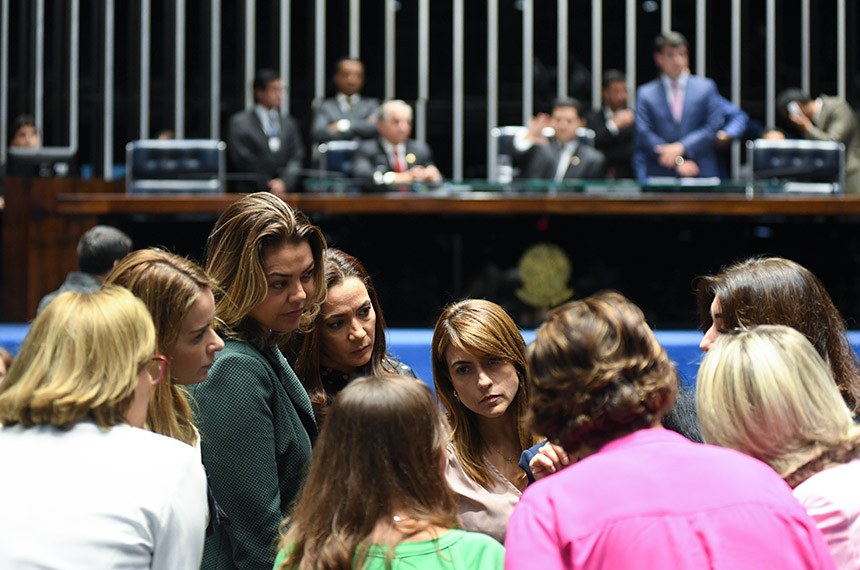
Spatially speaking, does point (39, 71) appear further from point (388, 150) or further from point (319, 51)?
point (388, 150)

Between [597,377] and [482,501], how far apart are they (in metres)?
0.85

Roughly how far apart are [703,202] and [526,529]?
207 inches

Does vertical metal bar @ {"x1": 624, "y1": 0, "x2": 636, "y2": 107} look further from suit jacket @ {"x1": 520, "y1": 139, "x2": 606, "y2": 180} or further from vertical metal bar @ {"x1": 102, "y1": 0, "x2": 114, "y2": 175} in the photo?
vertical metal bar @ {"x1": 102, "y1": 0, "x2": 114, "y2": 175}

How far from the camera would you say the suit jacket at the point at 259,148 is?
8.20 meters

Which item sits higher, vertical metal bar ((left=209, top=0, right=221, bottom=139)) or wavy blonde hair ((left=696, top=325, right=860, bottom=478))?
vertical metal bar ((left=209, top=0, right=221, bottom=139))

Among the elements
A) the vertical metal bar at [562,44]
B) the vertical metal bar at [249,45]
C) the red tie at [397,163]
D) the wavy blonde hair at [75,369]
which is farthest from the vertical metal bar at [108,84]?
the wavy blonde hair at [75,369]

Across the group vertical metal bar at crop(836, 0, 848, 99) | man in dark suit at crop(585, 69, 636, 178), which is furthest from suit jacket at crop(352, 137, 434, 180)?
vertical metal bar at crop(836, 0, 848, 99)

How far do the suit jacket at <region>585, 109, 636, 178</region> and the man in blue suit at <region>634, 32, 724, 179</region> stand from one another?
21.9 inches

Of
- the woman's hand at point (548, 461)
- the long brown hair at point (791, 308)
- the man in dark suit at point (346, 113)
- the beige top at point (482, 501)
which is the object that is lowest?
the beige top at point (482, 501)

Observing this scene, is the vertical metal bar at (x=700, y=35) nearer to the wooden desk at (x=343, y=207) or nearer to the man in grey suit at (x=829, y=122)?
the man in grey suit at (x=829, y=122)

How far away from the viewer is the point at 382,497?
1686mm

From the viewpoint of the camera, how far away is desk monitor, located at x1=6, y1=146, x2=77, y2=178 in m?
7.79

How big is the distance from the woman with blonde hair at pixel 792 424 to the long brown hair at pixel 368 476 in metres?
0.43

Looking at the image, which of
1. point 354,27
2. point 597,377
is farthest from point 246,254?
point 354,27
